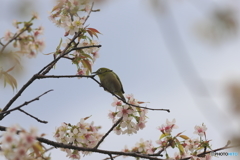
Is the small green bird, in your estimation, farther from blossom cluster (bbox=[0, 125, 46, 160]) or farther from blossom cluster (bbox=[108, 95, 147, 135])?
blossom cluster (bbox=[0, 125, 46, 160])

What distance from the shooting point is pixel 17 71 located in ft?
11.6

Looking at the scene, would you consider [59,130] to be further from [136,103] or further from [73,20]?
[73,20]

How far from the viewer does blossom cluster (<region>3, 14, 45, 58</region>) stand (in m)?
3.64

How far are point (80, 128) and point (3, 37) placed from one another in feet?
4.24

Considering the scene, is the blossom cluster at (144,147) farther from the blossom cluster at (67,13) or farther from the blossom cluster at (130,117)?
the blossom cluster at (67,13)

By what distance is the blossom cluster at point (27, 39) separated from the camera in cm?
364

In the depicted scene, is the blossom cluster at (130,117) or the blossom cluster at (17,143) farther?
the blossom cluster at (130,117)

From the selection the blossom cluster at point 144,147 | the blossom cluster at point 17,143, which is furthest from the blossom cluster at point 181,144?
the blossom cluster at point 17,143

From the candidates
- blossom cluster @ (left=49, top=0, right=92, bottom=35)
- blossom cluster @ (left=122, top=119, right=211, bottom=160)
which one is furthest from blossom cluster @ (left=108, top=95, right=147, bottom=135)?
blossom cluster @ (left=49, top=0, right=92, bottom=35)

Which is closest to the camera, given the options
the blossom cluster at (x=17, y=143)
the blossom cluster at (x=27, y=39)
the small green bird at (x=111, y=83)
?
the blossom cluster at (x=17, y=143)

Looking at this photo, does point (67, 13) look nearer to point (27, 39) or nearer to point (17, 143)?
point (27, 39)

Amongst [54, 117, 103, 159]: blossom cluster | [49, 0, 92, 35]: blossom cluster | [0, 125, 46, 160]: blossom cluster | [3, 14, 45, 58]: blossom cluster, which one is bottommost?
[0, 125, 46, 160]: blossom cluster

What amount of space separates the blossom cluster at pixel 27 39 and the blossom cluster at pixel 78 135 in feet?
2.91

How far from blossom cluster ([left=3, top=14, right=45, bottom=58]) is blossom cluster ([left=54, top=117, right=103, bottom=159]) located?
888mm
